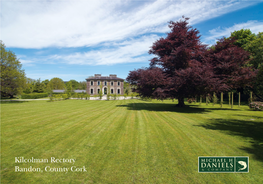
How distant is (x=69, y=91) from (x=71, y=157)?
33.2m

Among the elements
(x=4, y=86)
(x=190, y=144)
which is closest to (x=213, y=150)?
(x=190, y=144)

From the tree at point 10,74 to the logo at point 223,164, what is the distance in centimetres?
2745

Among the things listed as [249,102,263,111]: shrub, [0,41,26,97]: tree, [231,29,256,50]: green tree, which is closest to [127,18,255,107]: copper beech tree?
[249,102,263,111]: shrub

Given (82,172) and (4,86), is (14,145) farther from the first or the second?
(4,86)

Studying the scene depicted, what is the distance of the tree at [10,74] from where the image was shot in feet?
70.1

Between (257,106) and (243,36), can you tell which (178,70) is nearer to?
(257,106)

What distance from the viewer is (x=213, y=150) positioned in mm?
4402

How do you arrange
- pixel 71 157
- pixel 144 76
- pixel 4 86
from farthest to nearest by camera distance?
pixel 4 86, pixel 144 76, pixel 71 157

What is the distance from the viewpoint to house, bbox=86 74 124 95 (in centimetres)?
5344

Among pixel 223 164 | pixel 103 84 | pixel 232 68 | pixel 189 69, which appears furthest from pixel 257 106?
pixel 103 84

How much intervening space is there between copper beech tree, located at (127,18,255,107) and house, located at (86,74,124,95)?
38848 millimetres

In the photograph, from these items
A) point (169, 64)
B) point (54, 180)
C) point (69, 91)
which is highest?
point (169, 64)

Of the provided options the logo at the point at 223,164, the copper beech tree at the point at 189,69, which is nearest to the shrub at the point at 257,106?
the copper beech tree at the point at 189,69

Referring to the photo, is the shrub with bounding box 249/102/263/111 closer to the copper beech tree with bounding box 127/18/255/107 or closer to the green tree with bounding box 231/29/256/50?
the copper beech tree with bounding box 127/18/255/107
